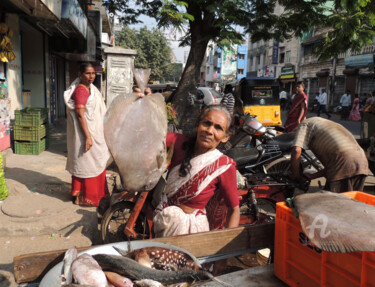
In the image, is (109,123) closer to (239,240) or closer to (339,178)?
(239,240)

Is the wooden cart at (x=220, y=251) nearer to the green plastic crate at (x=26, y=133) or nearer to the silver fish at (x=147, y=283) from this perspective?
the silver fish at (x=147, y=283)

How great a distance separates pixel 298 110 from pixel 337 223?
6603 millimetres

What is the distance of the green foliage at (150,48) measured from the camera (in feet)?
124

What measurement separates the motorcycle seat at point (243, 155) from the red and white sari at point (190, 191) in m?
2.16

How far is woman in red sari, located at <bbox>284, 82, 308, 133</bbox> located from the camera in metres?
7.18

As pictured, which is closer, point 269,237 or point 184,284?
point 184,284

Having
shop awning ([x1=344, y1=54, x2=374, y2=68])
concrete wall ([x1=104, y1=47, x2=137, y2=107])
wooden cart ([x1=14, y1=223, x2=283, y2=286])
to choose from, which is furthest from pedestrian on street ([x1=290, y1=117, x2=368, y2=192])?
shop awning ([x1=344, y1=54, x2=374, y2=68])

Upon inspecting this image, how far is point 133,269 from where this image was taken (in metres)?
1.13

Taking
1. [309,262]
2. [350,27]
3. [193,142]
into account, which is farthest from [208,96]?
[309,262]

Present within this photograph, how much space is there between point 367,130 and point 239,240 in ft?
16.9

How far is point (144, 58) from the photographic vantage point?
37.9 meters

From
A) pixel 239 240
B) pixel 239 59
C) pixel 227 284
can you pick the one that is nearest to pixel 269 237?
pixel 239 240

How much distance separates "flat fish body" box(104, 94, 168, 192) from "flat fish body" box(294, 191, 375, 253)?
23.5 inches

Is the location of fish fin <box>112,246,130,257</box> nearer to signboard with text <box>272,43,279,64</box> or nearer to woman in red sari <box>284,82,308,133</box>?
woman in red sari <box>284,82,308,133</box>
